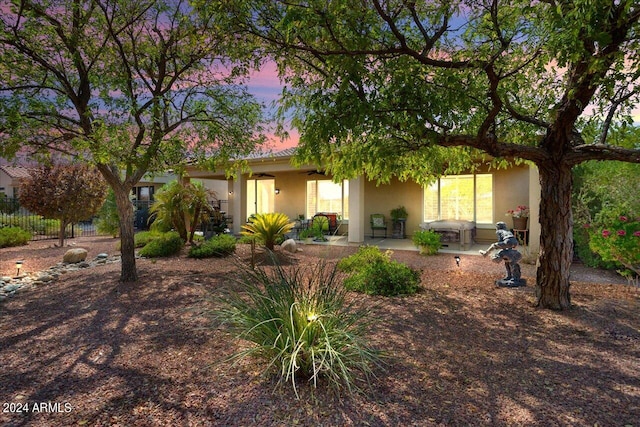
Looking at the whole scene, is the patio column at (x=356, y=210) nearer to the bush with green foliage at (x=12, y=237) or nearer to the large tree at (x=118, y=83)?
the large tree at (x=118, y=83)

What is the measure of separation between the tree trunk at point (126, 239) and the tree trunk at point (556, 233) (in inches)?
262

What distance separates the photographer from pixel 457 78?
159 inches

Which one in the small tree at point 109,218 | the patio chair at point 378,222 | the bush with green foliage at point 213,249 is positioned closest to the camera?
the bush with green foliage at point 213,249

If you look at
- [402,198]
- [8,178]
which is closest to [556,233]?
[402,198]

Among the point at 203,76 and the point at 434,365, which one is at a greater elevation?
the point at 203,76

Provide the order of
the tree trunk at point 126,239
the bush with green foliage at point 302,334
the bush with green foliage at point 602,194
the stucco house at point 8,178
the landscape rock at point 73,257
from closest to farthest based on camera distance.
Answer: the bush with green foliage at point 302,334, the bush with green foliage at point 602,194, the tree trunk at point 126,239, the landscape rock at point 73,257, the stucco house at point 8,178

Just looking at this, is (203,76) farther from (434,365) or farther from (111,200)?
(111,200)

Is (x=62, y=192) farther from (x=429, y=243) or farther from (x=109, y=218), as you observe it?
(x=429, y=243)

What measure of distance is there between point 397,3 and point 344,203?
1079cm

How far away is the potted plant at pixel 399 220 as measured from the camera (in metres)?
13.4

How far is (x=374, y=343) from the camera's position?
3.62m

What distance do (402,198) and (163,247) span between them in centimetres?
849

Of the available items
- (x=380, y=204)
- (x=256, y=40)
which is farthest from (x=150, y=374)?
(x=380, y=204)

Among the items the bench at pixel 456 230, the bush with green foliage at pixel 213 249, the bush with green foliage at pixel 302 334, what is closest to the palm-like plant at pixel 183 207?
the bush with green foliage at pixel 213 249
